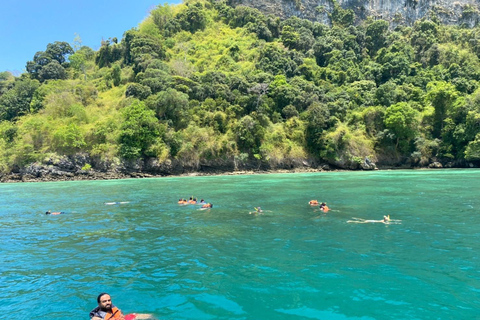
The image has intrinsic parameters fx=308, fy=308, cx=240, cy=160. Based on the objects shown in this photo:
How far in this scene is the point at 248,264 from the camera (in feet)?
34.5

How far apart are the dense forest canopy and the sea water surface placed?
36163mm

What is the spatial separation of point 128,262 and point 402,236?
11413 mm

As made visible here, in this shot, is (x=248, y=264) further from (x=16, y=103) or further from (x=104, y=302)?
(x=16, y=103)

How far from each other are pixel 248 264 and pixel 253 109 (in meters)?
50.4

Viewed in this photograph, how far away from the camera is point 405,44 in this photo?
82.4m

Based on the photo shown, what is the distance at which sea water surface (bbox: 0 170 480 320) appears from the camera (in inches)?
307

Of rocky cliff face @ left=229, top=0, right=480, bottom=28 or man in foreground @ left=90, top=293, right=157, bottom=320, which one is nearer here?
man in foreground @ left=90, top=293, right=157, bottom=320

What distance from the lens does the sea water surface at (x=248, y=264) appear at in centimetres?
780

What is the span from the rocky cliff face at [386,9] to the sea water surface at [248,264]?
325 feet

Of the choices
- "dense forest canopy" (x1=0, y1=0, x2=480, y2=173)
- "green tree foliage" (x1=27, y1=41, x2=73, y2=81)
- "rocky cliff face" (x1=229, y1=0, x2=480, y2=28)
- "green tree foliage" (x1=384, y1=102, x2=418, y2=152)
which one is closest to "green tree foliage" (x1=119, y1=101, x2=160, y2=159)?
"dense forest canopy" (x1=0, y1=0, x2=480, y2=173)

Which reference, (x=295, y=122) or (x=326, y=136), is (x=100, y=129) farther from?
(x=326, y=136)

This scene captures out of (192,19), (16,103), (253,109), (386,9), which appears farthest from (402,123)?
(16,103)

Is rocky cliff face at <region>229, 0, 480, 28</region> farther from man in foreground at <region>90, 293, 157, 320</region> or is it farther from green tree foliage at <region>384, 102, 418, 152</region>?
man in foreground at <region>90, 293, 157, 320</region>

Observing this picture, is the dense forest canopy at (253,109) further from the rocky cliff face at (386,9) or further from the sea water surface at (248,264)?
the sea water surface at (248,264)
